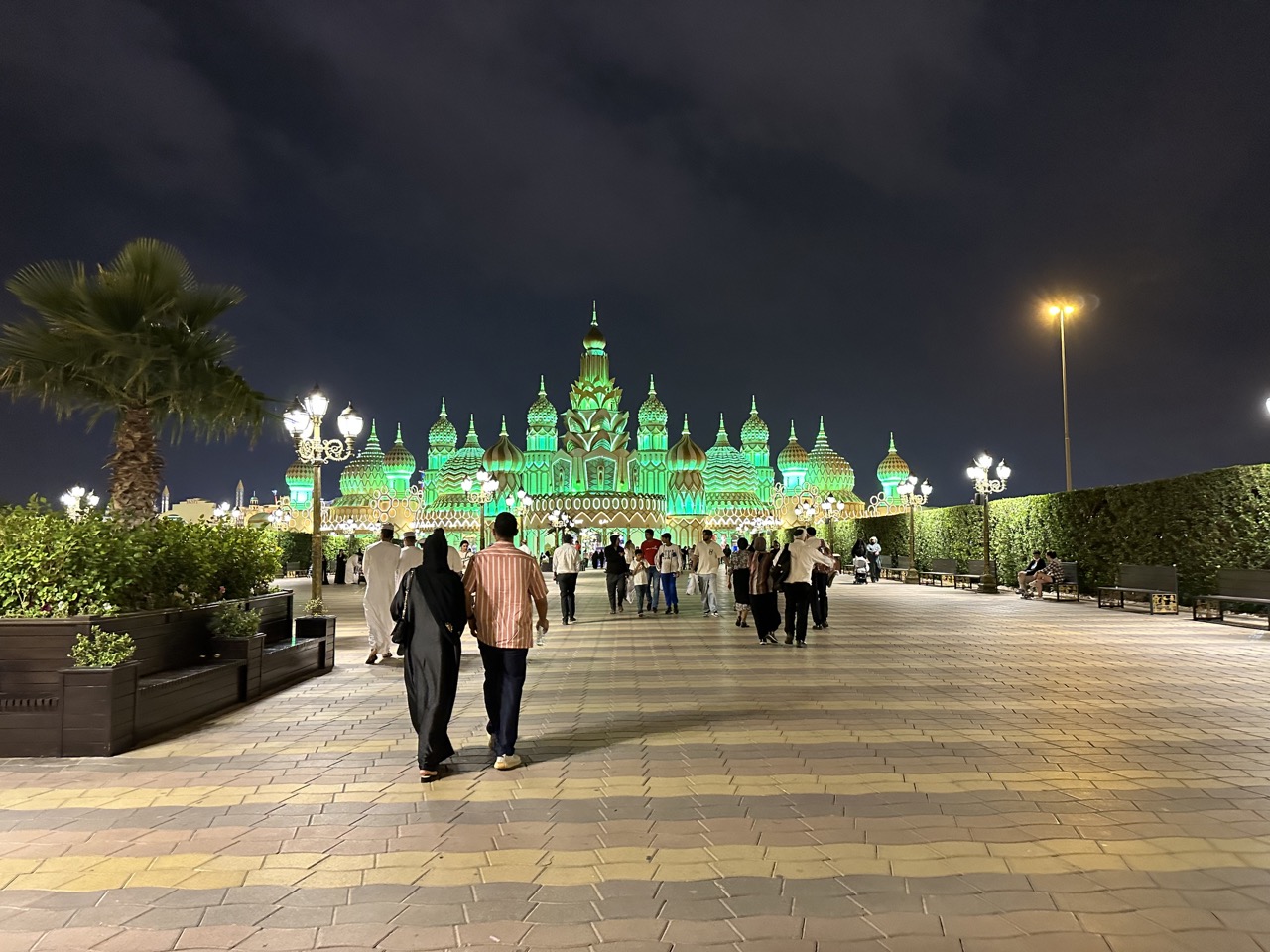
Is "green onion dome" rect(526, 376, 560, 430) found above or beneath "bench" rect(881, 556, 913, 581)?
above

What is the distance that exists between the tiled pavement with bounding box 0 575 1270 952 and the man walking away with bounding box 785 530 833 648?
3995mm

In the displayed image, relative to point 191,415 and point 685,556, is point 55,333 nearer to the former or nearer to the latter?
point 191,415

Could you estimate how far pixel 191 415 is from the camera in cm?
1178

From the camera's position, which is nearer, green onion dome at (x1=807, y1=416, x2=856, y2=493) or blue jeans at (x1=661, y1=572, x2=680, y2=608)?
blue jeans at (x1=661, y1=572, x2=680, y2=608)

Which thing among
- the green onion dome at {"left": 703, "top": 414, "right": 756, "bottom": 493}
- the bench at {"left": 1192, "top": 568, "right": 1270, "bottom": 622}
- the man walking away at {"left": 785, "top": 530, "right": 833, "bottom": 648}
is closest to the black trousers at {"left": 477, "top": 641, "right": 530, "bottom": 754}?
the man walking away at {"left": 785, "top": 530, "right": 833, "bottom": 648}

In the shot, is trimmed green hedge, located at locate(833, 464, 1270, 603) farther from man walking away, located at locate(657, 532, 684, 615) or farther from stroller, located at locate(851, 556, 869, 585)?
man walking away, located at locate(657, 532, 684, 615)

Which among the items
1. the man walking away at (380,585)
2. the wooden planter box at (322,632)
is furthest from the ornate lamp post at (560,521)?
the wooden planter box at (322,632)

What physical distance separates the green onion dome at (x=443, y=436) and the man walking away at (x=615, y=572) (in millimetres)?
85503

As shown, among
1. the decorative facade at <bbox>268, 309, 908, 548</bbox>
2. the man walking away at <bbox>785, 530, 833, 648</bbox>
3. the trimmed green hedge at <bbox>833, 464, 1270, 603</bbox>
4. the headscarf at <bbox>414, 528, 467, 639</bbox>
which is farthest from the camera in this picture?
the decorative facade at <bbox>268, 309, 908, 548</bbox>

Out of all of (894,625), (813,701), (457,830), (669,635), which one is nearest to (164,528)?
(457,830)

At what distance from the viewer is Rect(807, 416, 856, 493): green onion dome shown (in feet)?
330

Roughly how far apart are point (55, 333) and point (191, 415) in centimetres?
183

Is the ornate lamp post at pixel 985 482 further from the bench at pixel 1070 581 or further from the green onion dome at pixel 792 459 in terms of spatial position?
the green onion dome at pixel 792 459

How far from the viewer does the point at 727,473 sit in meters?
93.7
